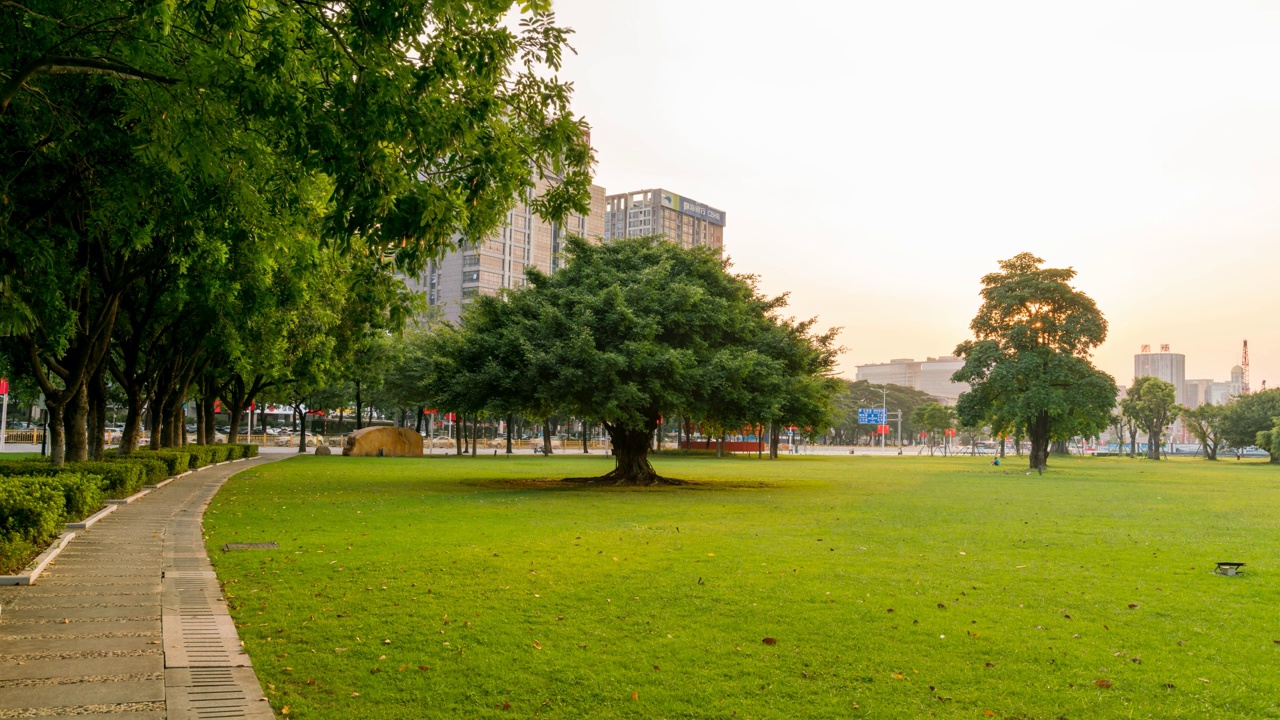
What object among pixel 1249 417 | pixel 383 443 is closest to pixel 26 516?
pixel 383 443

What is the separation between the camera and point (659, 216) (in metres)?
178

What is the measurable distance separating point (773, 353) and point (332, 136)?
24.5 m

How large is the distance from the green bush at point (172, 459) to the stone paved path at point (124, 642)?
1424cm

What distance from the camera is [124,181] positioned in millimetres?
12758


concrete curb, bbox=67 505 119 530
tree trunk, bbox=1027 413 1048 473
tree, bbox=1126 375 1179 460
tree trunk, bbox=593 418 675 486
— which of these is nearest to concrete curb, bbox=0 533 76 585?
Answer: concrete curb, bbox=67 505 119 530

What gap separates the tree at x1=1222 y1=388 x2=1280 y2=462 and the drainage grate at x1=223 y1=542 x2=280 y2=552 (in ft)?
360

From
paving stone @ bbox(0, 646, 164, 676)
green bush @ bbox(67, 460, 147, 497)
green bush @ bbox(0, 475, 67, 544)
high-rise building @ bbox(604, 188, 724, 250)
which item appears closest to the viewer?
paving stone @ bbox(0, 646, 164, 676)

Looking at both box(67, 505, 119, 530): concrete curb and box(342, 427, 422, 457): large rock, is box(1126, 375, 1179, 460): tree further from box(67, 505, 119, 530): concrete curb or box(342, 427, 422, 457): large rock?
box(67, 505, 119, 530): concrete curb

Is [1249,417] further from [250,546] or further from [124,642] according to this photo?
[124,642]

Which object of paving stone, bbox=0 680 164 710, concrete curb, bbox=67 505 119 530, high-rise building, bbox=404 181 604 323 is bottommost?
concrete curb, bbox=67 505 119 530

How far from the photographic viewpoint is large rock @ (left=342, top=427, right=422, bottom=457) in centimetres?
5422

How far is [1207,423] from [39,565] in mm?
120387

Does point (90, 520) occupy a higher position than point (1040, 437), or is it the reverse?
point (90, 520)

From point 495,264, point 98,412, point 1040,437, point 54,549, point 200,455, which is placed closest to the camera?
point 54,549
